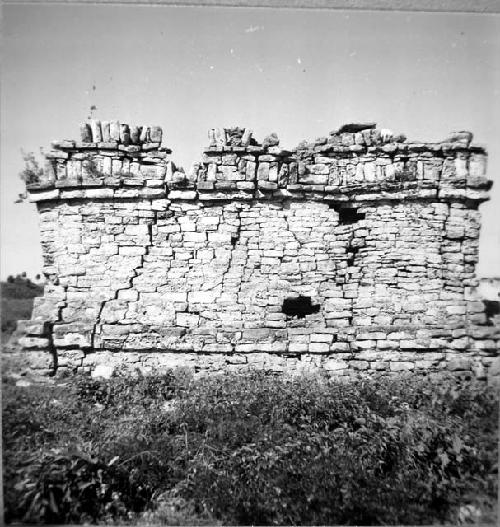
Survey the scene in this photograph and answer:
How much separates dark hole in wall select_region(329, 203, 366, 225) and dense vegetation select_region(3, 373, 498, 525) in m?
2.12

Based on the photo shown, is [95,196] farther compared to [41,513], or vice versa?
[95,196]

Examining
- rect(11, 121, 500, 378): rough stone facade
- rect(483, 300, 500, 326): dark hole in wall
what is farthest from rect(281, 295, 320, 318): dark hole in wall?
rect(483, 300, 500, 326): dark hole in wall

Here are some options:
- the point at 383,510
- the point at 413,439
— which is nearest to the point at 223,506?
the point at 383,510

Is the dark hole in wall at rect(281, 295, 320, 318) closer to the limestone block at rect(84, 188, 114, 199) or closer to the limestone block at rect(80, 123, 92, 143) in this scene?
the limestone block at rect(84, 188, 114, 199)

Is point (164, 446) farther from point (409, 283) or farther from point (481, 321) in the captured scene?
point (481, 321)

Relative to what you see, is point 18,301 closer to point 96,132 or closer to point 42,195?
point 42,195

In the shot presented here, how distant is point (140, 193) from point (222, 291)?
5.42ft

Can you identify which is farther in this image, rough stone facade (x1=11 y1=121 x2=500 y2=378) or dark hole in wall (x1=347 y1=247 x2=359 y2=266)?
dark hole in wall (x1=347 y1=247 x2=359 y2=266)

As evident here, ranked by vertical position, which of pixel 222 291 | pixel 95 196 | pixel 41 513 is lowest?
pixel 41 513

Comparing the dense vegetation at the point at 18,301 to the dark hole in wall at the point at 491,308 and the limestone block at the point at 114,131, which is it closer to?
the limestone block at the point at 114,131

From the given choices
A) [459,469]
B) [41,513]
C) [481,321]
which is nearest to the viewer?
[41,513]

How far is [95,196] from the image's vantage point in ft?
17.6

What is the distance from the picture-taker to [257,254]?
213 inches

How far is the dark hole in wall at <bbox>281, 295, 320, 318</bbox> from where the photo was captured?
5.49m
